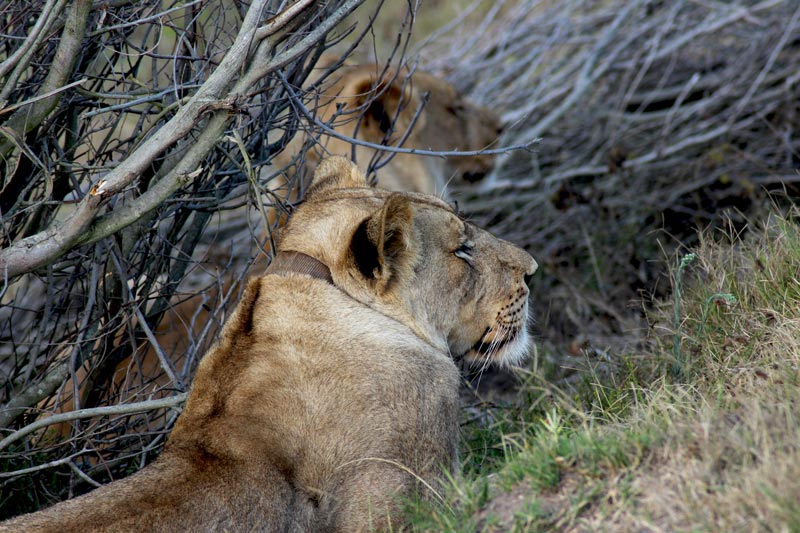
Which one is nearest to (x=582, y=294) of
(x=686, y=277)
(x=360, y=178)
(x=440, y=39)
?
(x=686, y=277)

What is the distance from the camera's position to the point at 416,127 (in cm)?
679

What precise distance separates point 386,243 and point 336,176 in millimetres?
781

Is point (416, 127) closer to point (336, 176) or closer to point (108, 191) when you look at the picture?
point (336, 176)

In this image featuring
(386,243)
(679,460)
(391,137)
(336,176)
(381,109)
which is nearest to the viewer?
(679,460)

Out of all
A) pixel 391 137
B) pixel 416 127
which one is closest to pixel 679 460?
pixel 391 137

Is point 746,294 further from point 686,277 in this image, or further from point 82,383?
point 82,383

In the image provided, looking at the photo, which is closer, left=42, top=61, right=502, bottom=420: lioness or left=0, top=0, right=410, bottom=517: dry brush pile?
left=0, top=0, right=410, bottom=517: dry brush pile

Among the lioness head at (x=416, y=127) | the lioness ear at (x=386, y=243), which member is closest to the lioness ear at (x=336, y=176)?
the lioness ear at (x=386, y=243)

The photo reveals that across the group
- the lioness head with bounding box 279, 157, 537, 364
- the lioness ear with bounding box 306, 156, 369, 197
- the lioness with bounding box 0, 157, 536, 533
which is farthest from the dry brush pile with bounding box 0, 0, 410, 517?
the lioness with bounding box 0, 157, 536, 533

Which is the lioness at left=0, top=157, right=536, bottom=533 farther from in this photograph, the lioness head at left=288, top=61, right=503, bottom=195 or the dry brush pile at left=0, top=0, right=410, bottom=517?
the lioness head at left=288, top=61, right=503, bottom=195

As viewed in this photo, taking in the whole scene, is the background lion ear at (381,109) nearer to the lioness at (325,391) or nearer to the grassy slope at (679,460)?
the lioness at (325,391)

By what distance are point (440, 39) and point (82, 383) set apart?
23.6 feet

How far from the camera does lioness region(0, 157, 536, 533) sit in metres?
2.76

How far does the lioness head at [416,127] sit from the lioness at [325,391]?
2.63 meters
